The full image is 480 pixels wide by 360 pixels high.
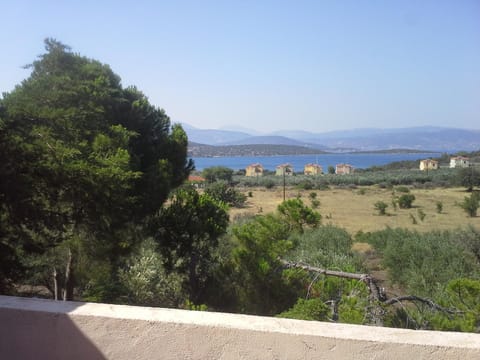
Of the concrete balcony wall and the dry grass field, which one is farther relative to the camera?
the dry grass field

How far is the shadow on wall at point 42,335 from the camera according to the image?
2.12 metres

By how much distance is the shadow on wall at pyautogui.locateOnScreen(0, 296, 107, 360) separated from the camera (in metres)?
2.12

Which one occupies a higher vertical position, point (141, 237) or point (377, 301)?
point (377, 301)

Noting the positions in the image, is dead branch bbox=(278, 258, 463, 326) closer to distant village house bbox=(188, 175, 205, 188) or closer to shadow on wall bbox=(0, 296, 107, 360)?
shadow on wall bbox=(0, 296, 107, 360)

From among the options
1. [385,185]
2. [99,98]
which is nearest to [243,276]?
[99,98]

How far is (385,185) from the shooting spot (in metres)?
59.7

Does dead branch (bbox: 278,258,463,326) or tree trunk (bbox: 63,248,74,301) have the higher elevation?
dead branch (bbox: 278,258,463,326)

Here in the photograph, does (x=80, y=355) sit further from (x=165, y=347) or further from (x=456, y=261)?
(x=456, y=261)

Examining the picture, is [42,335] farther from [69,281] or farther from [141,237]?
[141,237]

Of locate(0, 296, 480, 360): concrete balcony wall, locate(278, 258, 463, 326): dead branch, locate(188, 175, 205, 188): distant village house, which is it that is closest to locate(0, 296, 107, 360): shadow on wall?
locate(0, 296, 480, 360): concrete balcony wall

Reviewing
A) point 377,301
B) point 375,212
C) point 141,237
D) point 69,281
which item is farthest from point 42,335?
point 375,212

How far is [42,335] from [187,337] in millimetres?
774

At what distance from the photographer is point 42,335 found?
2152 mm

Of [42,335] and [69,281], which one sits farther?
[69,281]
